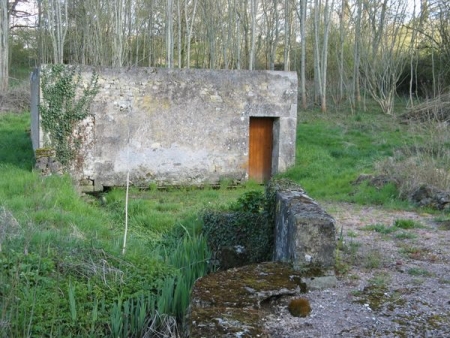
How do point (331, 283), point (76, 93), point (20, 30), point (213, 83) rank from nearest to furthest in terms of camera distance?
point (331, 283)
point (76, 93)
point (213, 83)
point (20, 30)

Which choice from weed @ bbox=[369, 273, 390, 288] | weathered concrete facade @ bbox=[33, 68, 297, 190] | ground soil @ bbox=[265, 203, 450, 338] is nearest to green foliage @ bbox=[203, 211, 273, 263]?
ground soil @ bbox=[265, 203, 450, 338]

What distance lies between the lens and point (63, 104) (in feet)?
46.0

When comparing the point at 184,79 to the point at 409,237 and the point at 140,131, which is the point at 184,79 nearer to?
the point at 140,131

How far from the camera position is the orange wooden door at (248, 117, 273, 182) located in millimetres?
15969

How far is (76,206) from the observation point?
10.1 m

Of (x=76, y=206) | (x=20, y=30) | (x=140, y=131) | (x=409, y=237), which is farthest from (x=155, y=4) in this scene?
(x=409, y=237)

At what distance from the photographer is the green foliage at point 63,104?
13.9 metres

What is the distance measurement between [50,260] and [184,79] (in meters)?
10.1

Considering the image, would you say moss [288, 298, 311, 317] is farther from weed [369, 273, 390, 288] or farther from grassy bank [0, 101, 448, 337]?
grassy bank [0, 101, 448, 337]

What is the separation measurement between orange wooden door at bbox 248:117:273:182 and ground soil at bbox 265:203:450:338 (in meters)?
9.02

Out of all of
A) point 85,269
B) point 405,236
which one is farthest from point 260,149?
point 85,269

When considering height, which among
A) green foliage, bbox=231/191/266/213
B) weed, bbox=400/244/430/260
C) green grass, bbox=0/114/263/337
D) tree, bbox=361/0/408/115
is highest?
tree, bbox=361/0/408/115

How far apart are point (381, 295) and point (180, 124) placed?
36.3 feet

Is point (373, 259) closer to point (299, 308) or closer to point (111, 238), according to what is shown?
point (299, 308)
